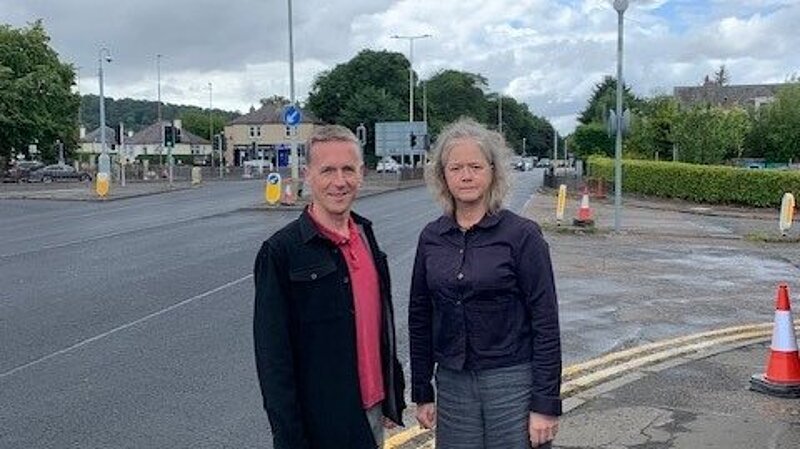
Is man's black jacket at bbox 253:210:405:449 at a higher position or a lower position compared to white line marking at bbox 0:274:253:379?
higher

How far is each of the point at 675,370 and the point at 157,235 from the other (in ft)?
46.3

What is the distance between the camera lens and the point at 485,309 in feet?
10.6

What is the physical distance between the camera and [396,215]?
24.3 metres

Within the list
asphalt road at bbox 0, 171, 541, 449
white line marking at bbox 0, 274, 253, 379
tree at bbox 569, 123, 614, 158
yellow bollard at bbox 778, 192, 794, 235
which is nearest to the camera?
asphalt road at bbox 0, 171, 541, 449

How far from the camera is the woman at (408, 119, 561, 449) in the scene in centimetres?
321

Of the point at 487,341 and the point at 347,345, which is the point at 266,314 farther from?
the point at 487,341

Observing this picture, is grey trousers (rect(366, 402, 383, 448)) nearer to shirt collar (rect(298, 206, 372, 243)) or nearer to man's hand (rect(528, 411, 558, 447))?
man's hand (rect(528, 411, 558, 447))

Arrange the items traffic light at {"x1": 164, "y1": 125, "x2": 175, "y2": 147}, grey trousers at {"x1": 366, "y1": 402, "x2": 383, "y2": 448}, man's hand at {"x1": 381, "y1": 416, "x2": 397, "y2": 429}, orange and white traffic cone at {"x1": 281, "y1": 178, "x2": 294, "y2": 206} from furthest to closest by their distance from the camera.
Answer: traffic light at {"x1": 164, "y1": 125, "x2": 175, "y2": 147}
orange and white traffic cone at {"x1": 281, "y1": 178, "x2": 294, "y2": 206}
man's hand at {"x1": 381, "y1": 416, "x2": 397, "y2": 429}
grey trousers at {"x1": 366, "y1": 402, "x2": 383, "y2": 448}

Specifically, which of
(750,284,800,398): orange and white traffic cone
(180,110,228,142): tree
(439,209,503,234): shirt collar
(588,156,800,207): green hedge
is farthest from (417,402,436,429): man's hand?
(180,110,228,142): tree

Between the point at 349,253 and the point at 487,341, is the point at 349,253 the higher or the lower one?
the higher one

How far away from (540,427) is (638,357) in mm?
4722

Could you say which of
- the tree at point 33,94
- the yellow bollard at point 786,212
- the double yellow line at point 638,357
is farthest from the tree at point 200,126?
the double yellow line at point 638,357

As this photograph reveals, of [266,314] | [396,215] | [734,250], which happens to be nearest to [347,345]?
[266,314]

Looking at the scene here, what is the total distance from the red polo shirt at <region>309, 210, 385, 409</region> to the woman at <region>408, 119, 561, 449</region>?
0.27 metres
